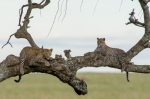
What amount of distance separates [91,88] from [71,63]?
21989mm

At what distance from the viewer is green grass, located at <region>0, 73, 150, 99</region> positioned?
24266 millimetres

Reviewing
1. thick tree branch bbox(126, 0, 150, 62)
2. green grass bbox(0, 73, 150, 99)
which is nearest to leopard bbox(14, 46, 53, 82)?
thick tree branch bbox(126, 0, 150, 62)

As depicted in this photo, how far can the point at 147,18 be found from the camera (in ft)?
28.2

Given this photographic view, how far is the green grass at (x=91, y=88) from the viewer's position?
24.3 meters

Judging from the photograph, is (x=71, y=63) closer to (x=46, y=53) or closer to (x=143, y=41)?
(x=46, y=53)

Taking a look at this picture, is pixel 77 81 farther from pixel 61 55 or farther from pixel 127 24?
pixel 127 24

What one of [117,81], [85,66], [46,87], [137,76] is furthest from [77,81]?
[137,76]

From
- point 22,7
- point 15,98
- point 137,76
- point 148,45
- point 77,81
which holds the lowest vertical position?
point 137,76

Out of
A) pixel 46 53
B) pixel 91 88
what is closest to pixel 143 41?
pixel 46 53

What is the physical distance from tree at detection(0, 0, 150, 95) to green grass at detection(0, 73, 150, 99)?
1381 cm

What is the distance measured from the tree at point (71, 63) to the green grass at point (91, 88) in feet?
45.3

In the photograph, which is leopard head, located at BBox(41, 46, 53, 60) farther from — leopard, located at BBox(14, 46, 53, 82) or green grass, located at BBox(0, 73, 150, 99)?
green grass, located at BBox(0, 73, 150, 99)

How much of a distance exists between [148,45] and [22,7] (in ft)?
8.10

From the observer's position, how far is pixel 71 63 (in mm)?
8141
